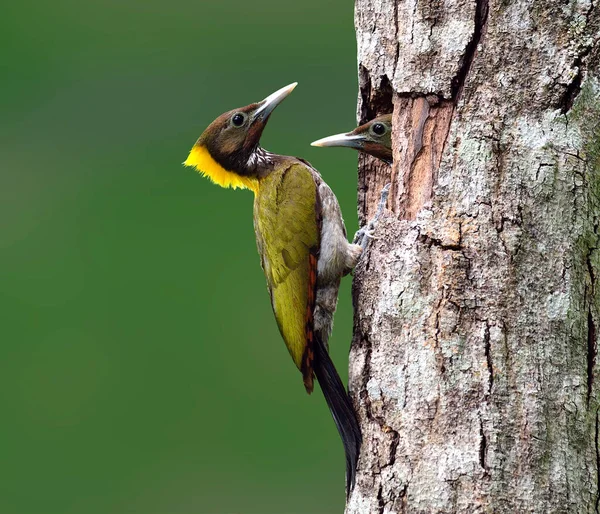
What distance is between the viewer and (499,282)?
3.60 meters

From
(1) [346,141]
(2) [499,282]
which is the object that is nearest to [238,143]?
(1) [346,141]

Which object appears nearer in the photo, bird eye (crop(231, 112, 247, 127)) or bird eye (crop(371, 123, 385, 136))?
bird eye (crop(371, 123, 385, 136))

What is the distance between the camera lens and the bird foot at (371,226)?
4199 mm

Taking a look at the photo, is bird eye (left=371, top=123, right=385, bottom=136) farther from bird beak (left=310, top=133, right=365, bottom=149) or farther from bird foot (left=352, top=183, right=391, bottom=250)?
bird foot (left=352, top=183, right=391, bottom=250)

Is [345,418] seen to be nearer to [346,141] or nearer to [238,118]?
[346,141]

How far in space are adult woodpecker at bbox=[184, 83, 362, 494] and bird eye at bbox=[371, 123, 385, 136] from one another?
40cm

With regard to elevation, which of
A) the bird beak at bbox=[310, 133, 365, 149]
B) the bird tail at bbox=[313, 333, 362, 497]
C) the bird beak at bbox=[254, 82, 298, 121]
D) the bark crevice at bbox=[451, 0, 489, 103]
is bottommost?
the bird tail at bbox=[313, 333, 362, 497]

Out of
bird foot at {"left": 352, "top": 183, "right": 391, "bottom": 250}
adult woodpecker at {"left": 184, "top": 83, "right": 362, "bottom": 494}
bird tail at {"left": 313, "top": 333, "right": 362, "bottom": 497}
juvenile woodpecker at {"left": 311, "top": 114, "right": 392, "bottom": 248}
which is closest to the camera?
bird tail at {"left": 313, "top": 333, "right": 362, "bottom": 497}

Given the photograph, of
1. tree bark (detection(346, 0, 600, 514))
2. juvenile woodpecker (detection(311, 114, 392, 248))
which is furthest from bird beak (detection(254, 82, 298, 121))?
tree bark (detection(346, 0, 600, 514))

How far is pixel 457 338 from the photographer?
3633 mm

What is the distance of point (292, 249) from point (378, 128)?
2.24 feet

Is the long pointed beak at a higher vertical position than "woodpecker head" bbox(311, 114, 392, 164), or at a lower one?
higher

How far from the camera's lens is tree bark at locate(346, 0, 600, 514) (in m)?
3.53

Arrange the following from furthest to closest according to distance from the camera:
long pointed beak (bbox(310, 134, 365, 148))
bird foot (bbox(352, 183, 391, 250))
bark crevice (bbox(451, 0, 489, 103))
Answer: long pointed beak (bbox(310, 134, 365, 148)) < bird foot (bbox(352, 183, 391, 250)) < bark crevice (bbox(451, 0, 489, 103))
